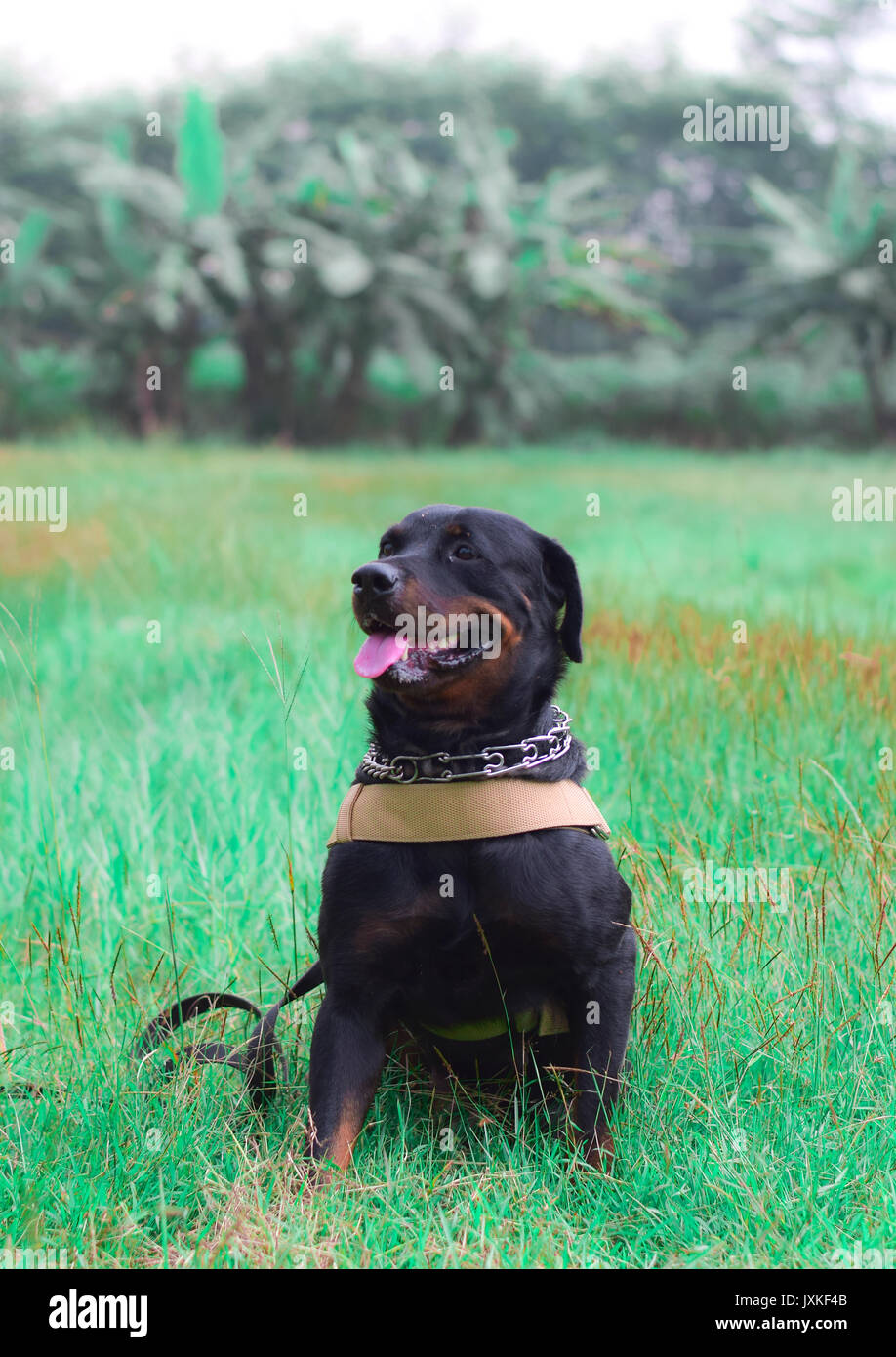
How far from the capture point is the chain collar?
224 centimetres

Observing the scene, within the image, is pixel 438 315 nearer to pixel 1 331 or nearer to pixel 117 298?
pixel 117 298

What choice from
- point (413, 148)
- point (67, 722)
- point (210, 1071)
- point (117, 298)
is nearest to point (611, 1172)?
point (210, 1071)

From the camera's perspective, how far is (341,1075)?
213 cm

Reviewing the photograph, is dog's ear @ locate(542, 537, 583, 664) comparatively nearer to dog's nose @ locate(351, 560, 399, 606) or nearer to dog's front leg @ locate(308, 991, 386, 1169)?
dog's nose @ locate(351, 560, 399, 606)

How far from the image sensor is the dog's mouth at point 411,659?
2186mm

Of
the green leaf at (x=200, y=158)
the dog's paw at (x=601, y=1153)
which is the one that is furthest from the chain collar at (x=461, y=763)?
the green leaf at (x=200, y=158)

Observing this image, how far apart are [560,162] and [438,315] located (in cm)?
928
